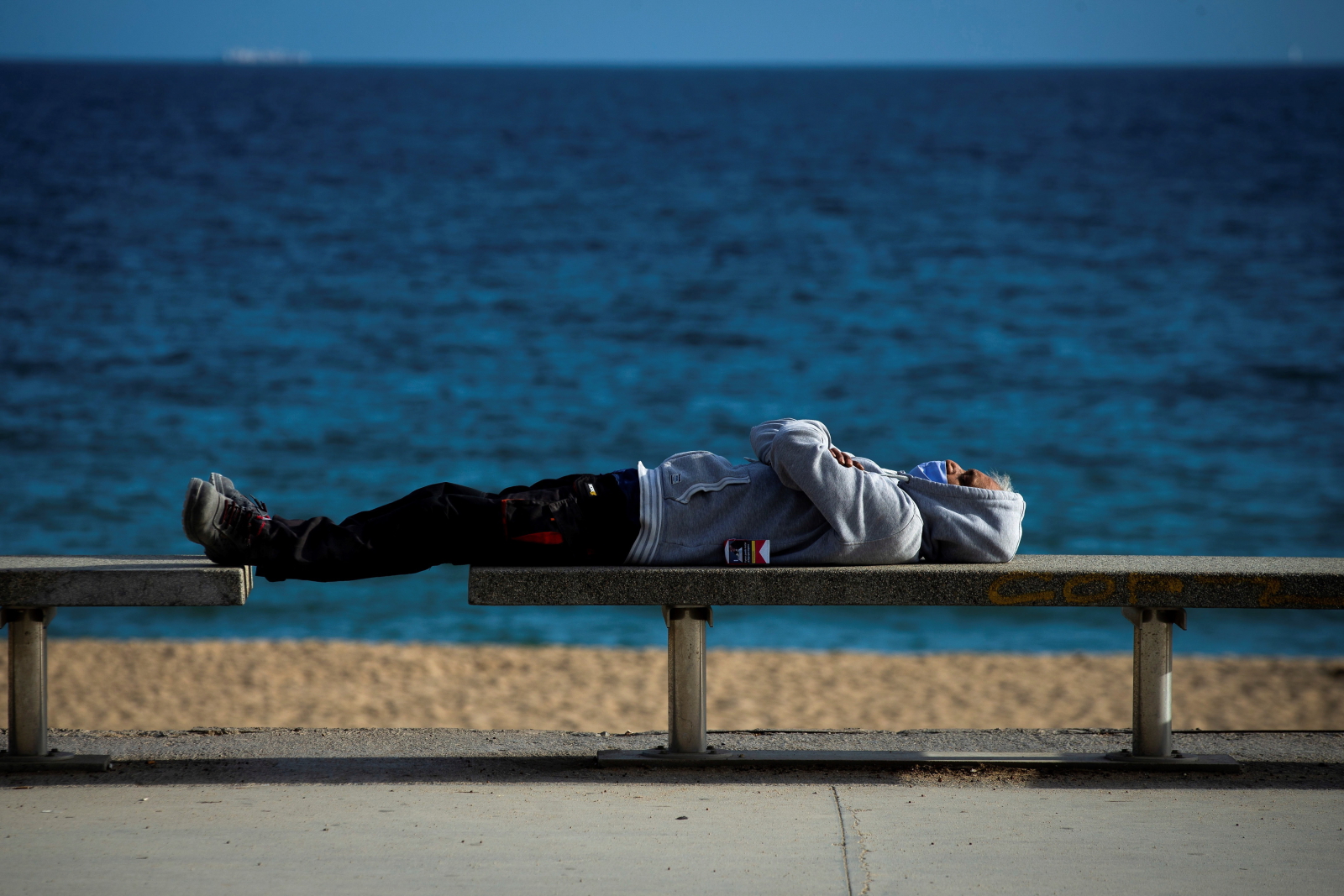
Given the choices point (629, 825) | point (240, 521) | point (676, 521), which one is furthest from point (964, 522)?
point (240, 521)

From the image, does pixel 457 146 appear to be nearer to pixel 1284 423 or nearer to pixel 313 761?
pixel 1284 423

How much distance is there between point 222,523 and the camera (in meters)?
3.28

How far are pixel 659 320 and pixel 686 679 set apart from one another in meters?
22.7

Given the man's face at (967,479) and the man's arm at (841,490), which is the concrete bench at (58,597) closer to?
the man's arm at (841,490)

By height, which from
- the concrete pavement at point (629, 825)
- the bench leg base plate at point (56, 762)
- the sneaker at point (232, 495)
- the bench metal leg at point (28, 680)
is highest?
the sneaker at point (232, 495)

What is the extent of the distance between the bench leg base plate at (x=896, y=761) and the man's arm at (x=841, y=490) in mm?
660

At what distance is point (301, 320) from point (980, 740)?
76.2 feet

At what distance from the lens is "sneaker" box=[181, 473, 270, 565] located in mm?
3217

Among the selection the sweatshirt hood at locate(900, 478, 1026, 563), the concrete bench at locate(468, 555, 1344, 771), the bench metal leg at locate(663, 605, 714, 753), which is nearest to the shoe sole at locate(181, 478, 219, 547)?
the concrete bench at locate(468, 555, 1344, 771)

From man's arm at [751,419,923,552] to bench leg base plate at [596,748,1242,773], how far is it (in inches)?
26.0

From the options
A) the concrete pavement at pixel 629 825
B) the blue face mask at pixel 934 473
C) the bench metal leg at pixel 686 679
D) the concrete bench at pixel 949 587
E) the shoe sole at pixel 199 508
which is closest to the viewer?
the concrete pavement at pixel 629 825

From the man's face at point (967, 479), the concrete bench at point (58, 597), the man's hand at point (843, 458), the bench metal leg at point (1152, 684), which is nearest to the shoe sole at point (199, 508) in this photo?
the concrete bench at point (58, 597)

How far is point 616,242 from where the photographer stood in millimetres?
31312

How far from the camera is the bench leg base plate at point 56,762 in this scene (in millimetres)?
3514
